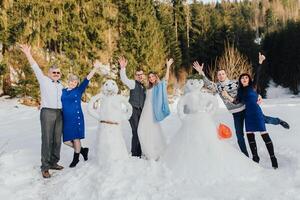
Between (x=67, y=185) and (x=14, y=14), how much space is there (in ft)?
62.6

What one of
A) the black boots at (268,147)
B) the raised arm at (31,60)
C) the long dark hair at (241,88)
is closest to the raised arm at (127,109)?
the raised arm at (31,60)

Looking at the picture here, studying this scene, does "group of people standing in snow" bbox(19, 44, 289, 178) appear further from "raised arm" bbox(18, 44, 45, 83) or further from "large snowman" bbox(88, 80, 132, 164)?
"large snowman" bbox(88, 80, 132, 164)

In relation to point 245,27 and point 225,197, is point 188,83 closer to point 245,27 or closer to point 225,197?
point 225,197

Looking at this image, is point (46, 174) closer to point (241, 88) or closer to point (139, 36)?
point (241, 88)

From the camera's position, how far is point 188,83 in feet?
23.0

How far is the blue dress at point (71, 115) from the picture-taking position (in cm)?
757

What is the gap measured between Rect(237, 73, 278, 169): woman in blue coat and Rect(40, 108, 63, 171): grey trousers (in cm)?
350

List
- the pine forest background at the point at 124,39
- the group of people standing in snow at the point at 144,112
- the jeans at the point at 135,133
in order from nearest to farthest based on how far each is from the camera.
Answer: the group of people standing in snow at the point at 144,112 → the jeans at the point at 135,133 → the pine forest background at the point at 124,39

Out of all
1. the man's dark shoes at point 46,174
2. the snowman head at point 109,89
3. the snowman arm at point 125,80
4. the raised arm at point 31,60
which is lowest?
the man's dark shoes at point 46,174

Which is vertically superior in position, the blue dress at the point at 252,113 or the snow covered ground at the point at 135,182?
the blue dress at the point at 252,113

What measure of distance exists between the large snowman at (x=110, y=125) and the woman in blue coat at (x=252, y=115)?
7.31 ft

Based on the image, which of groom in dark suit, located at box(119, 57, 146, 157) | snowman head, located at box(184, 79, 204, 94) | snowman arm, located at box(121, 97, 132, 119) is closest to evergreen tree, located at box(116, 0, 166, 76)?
groom in dark suit, located at box(119, 57, 146, 157)

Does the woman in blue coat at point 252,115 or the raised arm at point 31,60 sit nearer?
the woman in blue coat at point 252,115

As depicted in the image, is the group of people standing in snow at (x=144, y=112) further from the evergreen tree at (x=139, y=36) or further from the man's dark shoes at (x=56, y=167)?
the evergreen tree at (x=139, y=36)
